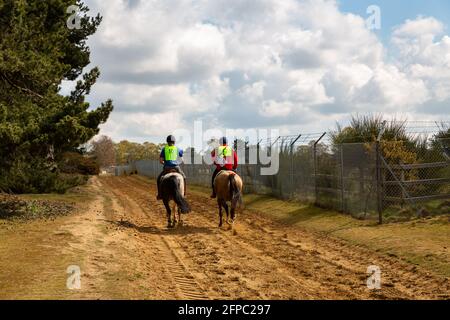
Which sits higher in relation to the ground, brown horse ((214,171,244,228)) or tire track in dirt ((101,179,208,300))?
brown horse ((214,171,244,228))

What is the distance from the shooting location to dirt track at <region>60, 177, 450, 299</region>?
775cm

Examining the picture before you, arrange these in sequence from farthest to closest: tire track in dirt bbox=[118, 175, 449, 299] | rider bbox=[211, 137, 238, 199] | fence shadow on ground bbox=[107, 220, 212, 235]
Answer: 1. rider bbox=[211, 137, 238, 199]
2. fence shadow on ground bbox=[107, 220, 212, 235]
3. tire track in dirt bbox=[118, 175, 449, 299]

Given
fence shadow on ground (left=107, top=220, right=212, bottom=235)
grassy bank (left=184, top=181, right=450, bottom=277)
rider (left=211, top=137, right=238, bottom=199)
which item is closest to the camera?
grassy bank (left=184, top=181, right=450, bottom=277)

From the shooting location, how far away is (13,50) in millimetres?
16984

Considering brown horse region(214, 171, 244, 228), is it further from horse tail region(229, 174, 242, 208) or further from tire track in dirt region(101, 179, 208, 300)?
tire track in dirt region(101, 179, 208, 300)

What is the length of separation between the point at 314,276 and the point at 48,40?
14901 millimetres

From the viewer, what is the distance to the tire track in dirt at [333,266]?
7.80 m

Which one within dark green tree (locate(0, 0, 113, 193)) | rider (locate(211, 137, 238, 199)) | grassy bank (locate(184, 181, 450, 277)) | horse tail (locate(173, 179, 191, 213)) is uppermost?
dark green tree (locate(0, 0, 113, 193))

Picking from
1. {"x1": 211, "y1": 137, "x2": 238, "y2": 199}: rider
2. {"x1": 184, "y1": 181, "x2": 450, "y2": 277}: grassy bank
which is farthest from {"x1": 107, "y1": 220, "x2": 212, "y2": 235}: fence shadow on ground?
{"x1": 184, "y1": 181, "x2": 450, "y2": 277}: grassy bank

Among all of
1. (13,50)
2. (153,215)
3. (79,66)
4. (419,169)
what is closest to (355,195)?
(419,169)

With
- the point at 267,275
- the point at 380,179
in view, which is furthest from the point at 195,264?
the point at 380,179

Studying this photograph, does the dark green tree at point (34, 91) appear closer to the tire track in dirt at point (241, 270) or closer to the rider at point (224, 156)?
the rider at point (224, 156)

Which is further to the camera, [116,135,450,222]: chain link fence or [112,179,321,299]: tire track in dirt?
[116,135,450,222]: chain link fence

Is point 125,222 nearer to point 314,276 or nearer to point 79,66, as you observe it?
point 314,276
